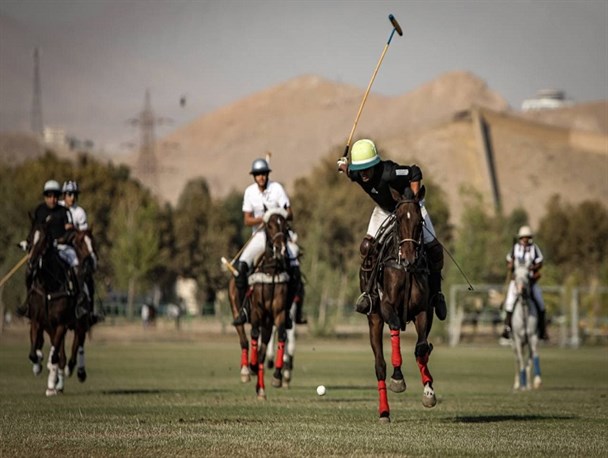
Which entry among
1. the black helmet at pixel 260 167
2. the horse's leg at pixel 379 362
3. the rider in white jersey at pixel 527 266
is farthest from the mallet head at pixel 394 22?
the rider in white jersey at pixel 527 266

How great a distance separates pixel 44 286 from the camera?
24.1 m

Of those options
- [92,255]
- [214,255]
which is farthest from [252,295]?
[214,255]

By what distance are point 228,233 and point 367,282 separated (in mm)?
94623

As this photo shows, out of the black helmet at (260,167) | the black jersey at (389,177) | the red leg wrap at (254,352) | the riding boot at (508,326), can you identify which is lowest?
the red leg wrap at (254,352)

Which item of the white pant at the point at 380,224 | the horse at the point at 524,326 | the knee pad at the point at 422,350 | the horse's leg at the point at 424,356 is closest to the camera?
the horse's leg at the point at 424,356

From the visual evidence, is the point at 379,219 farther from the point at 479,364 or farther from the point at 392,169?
the point at 479,364

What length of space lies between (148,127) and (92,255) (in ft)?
273

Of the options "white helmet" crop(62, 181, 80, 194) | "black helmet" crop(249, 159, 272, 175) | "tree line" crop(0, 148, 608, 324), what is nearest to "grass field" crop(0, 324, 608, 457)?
"white helmet" crop(62, 181, 80, 194)

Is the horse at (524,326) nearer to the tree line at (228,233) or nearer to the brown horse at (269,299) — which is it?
the brown horse at (269,299)

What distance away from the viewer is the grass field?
13906mm

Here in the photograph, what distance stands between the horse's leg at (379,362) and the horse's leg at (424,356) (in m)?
A: 0.52

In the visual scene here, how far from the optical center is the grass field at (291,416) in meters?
13.9

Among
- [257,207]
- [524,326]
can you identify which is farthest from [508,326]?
[257,207]

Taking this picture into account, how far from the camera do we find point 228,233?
112250mm
